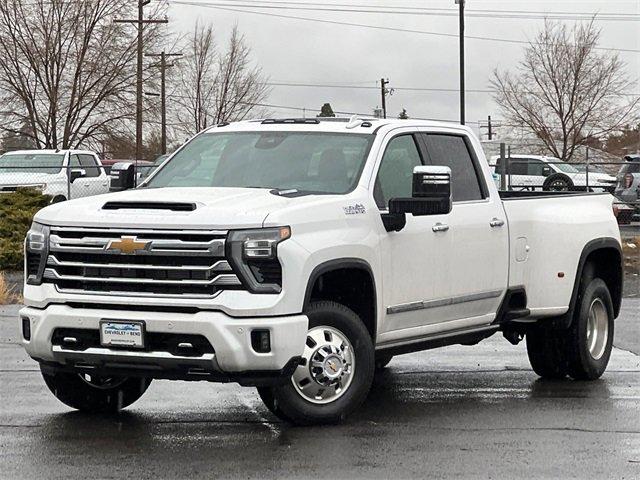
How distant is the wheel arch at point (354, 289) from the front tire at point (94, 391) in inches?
58.5

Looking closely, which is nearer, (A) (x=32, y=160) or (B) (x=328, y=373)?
(B) (x=328, y=373)

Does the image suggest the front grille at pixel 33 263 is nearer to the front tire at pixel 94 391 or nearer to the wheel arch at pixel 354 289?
the front tire at pixel 94 391

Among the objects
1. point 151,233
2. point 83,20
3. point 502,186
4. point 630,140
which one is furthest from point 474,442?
point 630,140

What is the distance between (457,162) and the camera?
A: 9.73 metres

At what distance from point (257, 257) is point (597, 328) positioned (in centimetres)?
411

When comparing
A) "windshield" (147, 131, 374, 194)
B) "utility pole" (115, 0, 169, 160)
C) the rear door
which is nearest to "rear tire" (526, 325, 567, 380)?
the rear door

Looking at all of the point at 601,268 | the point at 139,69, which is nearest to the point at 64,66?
the point at 139,69

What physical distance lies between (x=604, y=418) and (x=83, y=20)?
38.8m

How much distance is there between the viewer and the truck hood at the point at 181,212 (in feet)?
25.0

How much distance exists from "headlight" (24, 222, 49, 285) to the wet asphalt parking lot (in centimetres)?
93

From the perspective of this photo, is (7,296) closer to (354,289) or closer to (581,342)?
(581,342)

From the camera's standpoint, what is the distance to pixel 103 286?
786 centimetres

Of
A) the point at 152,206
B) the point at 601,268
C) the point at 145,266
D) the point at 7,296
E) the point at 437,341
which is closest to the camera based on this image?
the point at 145,266

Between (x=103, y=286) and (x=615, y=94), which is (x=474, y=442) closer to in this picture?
(x=103, y=286)
